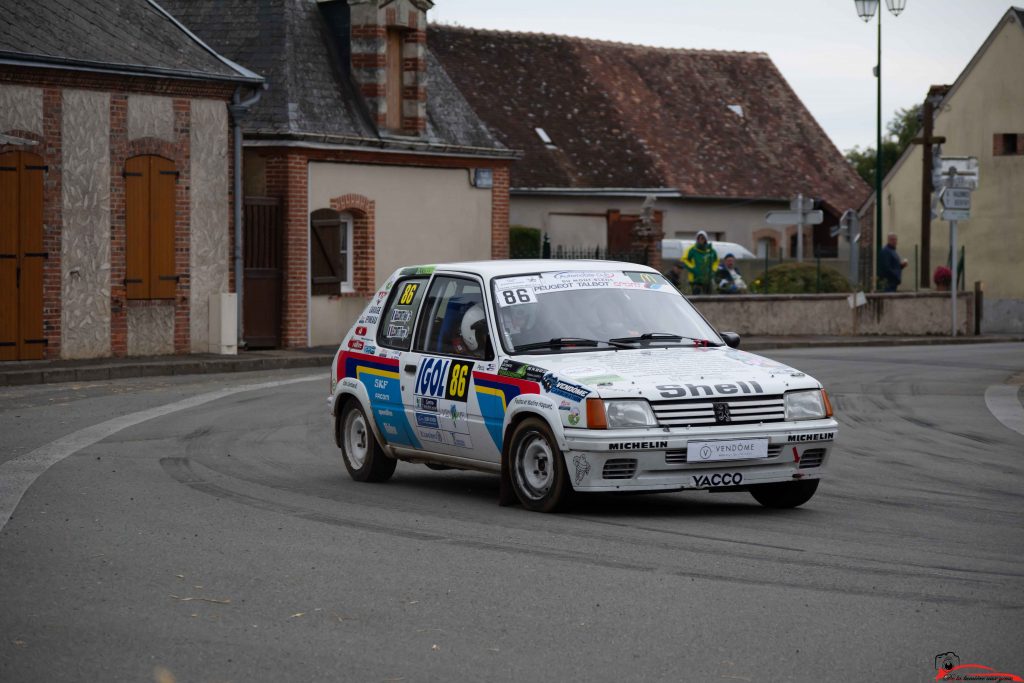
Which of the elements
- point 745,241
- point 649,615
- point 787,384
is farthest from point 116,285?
point 745,241

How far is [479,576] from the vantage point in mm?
8406

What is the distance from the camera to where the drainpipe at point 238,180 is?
29.9 meters

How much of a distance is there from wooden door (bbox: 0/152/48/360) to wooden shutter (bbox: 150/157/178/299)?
84.5 inches

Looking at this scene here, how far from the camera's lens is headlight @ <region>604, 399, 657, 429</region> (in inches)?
395

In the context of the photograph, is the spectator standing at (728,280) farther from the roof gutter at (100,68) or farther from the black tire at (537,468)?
the black tire at (537,468)

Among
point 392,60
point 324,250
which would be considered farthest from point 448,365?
point 392,60

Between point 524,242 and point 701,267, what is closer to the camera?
point 701,267

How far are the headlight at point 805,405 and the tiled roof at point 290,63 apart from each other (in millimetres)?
22017

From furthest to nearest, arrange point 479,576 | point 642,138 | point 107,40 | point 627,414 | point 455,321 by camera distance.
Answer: point 642,138 < point 107,40 < point 455,321 < point 627,414 < point 479,576

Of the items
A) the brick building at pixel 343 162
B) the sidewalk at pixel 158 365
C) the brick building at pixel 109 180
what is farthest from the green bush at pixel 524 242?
the brick building at pixel 109 180

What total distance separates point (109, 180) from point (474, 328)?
58.7ft

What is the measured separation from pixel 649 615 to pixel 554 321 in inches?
162

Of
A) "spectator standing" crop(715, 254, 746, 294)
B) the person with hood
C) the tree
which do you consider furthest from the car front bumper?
the tree

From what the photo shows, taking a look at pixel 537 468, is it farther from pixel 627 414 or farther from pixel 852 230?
pixel 852 230
